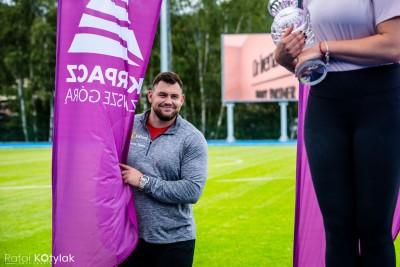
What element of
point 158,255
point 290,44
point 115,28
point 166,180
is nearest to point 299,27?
point 290,44

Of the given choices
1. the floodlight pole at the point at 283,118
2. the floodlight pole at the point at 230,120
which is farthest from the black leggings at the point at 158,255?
the floodlight pole at the point at 230,120

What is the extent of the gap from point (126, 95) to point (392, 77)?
1177mm

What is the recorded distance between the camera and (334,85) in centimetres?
199

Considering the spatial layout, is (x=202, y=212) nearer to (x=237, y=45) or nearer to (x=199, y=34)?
(x=237, y=45)

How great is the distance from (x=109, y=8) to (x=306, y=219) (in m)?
1.46

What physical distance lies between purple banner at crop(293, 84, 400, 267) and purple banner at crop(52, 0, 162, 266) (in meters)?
1.00

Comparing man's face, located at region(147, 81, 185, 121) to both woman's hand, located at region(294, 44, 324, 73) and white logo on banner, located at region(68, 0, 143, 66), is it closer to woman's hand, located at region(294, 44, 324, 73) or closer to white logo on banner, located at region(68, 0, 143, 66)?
white logo on banner, located at region(68, 0, 143, 66)

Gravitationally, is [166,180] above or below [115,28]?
below

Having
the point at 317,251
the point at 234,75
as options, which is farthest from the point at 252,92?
the point at 317,251

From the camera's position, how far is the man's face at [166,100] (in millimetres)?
3051

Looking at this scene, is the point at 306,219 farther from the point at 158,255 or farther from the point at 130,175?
the point at 130,175

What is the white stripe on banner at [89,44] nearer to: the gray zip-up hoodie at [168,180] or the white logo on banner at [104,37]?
the white logo on banner at [104,37]

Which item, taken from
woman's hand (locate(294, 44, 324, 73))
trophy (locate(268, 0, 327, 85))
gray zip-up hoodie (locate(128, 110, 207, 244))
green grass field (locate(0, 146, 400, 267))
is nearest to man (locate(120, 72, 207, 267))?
gray zip-up hoodie (locate(128, 110, 207, 244))

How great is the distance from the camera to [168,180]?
298 centimetres
